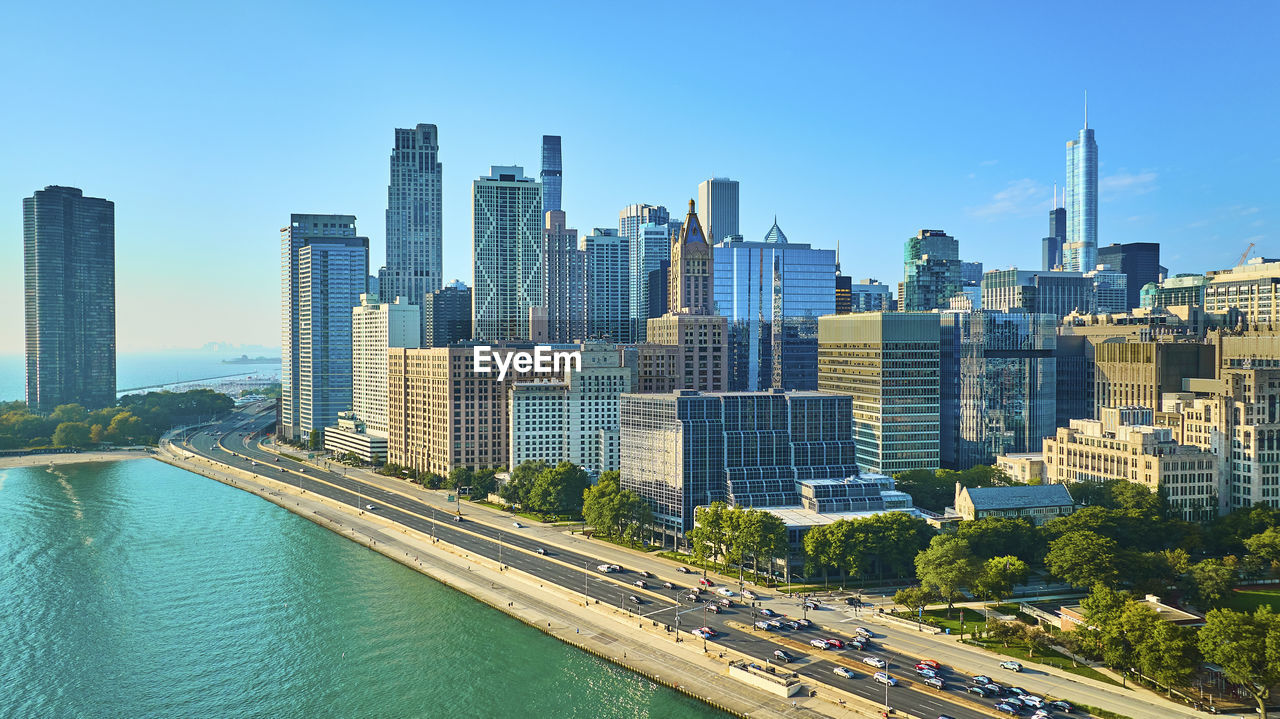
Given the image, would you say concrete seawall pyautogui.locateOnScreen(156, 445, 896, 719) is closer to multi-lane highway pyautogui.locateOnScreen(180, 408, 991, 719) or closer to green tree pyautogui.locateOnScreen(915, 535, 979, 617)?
multi-lane highway pyautogui.locateOnScreen(180, 408, 991, 719)

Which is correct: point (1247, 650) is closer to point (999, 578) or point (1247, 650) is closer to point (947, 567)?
point (999, 578)

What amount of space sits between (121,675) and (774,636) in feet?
230

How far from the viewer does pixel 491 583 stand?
13075cm

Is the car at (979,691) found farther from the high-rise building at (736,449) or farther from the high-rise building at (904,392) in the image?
the high-rise building at (904,392)

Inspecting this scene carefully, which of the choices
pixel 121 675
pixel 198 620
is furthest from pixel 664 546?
pixel 121 675

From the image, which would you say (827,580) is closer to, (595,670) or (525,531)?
(595,670)

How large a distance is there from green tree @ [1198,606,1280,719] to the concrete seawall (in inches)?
1177

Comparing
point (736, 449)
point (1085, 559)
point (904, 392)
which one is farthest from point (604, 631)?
point (904, 392)

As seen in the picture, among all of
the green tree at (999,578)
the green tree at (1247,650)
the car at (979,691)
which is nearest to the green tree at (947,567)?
the green tree at (999,578)

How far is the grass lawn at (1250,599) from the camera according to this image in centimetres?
11281

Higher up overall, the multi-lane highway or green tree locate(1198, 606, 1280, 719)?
green tree locate(1198, 606, 1280, 719)

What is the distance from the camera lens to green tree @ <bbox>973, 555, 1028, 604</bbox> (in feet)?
369

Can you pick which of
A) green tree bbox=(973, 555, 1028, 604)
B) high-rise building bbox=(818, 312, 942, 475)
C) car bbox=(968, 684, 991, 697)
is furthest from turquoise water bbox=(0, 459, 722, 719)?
high-rise building bbox=(818, 312, 942, 475)

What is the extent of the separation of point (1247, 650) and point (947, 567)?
1300 inches
